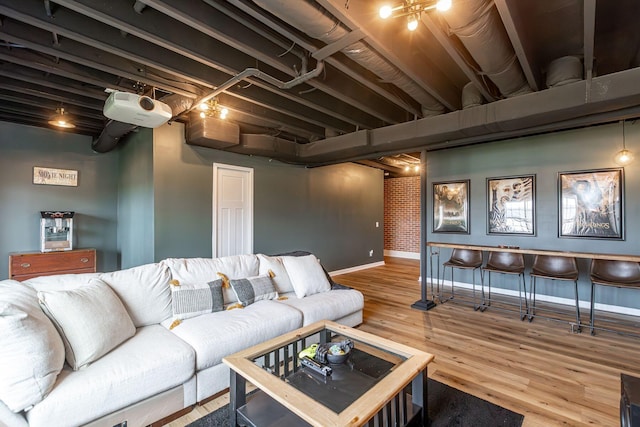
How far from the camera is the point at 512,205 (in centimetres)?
468

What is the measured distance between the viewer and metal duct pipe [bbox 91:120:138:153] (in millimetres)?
3802

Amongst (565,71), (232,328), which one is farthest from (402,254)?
(232,328)

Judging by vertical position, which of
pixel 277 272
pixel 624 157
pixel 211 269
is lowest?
pixel 277 272

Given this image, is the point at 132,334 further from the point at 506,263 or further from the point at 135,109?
the point at 506,263

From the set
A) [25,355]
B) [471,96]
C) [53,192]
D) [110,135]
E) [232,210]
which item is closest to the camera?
[25,355]

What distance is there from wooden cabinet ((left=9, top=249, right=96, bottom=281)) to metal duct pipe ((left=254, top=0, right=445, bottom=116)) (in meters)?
4.63

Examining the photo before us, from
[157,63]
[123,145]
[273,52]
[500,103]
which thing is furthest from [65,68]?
[500,103]

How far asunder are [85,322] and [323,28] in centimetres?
242

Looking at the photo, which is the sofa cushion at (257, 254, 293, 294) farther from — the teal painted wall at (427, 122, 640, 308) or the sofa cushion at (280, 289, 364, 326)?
the teal painted wall at (427, 122, 640, 308)

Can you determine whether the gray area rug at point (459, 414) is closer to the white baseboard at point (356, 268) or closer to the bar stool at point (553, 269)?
the bar stool at point (553, 269)

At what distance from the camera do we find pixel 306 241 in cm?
612

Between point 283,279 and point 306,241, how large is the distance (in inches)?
111

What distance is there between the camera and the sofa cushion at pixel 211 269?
271 cm

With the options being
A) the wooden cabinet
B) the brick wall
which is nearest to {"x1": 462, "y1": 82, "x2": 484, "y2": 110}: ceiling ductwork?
the brick wall
